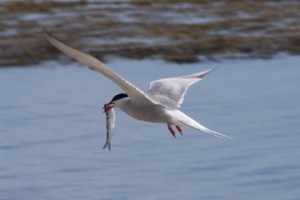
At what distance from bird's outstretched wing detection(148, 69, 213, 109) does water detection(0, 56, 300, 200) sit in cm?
73

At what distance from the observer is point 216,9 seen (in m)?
17.1

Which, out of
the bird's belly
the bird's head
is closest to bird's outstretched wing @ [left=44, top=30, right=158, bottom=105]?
the bird's belly

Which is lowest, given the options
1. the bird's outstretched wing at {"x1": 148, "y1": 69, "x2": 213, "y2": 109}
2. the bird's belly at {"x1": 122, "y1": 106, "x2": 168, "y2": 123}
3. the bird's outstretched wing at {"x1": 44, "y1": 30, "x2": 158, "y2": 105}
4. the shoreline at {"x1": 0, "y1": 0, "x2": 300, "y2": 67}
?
the shoreline at {"x1": 0, "y1": 0, "x2": 300, "y2": 67}

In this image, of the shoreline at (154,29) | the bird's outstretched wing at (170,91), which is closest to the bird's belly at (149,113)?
the bird's outstretched wing at (170,91)

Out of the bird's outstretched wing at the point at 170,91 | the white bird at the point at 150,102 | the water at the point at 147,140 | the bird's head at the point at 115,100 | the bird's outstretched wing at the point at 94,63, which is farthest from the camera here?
the water at the point at 147,140

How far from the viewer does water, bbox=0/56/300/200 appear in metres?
9.65

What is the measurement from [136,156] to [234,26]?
20.2ft

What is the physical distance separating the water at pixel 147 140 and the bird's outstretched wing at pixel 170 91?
2.39 ft

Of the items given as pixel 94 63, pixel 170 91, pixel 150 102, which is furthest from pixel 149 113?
pixel 94 63

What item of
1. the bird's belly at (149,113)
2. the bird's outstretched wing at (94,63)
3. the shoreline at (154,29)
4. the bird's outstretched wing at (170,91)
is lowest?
the shoreline at (154,29)

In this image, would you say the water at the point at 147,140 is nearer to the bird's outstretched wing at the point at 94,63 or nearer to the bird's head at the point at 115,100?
the bird's head at the point at 115,100

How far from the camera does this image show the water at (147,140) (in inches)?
380

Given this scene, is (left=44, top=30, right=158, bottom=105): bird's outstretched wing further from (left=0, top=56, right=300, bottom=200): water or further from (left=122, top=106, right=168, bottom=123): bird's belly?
(left=0, top=56, right=300, bottom=200): water

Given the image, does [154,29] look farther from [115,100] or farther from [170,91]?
[115,100]
